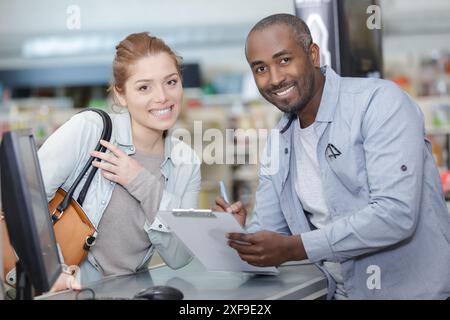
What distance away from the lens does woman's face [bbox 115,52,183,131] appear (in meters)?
2.29

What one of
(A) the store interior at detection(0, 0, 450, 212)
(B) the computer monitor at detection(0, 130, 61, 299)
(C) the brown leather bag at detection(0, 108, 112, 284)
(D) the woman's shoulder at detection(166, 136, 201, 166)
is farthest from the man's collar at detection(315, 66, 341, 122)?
(A) the store interior at detection(0, 0, 450, 212)

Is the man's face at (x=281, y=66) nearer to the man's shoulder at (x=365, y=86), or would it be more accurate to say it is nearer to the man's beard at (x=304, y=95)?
the man's beard at (x=304, y=95)

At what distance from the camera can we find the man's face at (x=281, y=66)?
2.07 m

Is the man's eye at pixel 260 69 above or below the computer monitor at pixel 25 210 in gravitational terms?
above

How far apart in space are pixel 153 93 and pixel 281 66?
0.45 meters

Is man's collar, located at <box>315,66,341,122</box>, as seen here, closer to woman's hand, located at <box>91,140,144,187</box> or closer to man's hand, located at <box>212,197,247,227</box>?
man's hand, located at <box>212,197,247,227</box>

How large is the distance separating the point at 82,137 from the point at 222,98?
7.79 meters

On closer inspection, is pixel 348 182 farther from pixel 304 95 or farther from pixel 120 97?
pixel 120 97

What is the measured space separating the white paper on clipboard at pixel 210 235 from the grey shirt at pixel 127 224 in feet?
0.64

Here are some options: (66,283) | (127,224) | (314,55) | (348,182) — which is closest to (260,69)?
(314,55)

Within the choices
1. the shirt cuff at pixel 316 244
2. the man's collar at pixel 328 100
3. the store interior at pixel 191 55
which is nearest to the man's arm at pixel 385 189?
the shirt cuff at pixel 316 244

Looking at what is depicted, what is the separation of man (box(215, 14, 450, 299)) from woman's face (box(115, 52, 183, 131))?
0.34m

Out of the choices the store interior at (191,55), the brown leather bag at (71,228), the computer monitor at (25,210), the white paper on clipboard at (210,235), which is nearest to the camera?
the computer monitor at (25,210)
